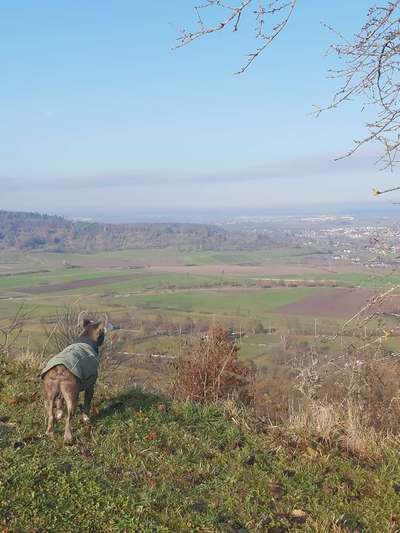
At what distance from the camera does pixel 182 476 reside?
18.1 ft

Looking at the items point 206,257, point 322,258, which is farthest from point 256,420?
point 206,257

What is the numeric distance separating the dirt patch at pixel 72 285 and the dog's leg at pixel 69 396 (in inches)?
2207

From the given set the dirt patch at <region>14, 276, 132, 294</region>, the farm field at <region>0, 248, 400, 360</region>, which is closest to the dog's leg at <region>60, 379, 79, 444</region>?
the farm field at <region>0, 248, 400, 360</region>

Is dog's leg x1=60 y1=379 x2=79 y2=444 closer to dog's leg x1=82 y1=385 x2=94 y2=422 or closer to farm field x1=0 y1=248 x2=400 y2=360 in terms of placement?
dog's leg x1=82 y1=385 x2=94 y2=422

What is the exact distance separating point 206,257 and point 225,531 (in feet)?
311

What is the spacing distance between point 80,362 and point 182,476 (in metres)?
1.89

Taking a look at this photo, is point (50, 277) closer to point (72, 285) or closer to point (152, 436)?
point (72, 285)

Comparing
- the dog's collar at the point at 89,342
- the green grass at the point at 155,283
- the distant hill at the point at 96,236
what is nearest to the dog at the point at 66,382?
the dog's collar at the point at 89,342

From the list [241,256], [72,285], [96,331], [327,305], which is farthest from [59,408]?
[241,256]

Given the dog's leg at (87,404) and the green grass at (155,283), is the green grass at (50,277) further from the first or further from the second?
the dog's leg at (87,404)

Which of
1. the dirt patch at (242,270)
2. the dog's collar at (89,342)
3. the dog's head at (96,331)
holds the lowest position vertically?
the dirt patch at (242,270)

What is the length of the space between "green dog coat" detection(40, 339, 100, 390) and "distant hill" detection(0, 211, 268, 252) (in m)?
105

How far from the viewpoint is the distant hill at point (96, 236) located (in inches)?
4473

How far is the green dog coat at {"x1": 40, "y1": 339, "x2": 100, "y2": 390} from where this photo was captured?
252 inches
